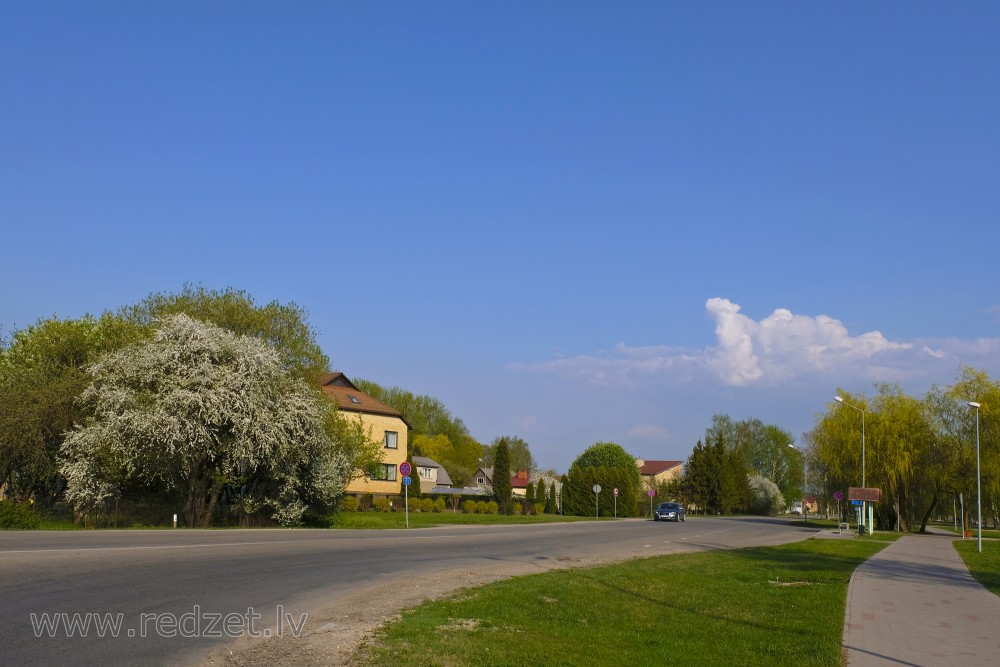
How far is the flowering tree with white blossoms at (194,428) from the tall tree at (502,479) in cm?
3533

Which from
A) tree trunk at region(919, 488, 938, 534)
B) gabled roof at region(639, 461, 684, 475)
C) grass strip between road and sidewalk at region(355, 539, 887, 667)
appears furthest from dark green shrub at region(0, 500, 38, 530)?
gabled roof at region(639, 461, 684, 475)

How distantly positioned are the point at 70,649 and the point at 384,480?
199ft

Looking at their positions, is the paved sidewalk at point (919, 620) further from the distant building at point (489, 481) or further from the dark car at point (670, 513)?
the distant building at point (489, 481)

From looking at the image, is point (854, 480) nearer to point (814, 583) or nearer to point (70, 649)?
point (814, 583)

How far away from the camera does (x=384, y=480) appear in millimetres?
68188

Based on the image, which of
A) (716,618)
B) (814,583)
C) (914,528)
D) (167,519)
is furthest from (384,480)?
(716,618)

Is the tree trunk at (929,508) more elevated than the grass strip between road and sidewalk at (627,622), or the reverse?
the grass strip between road and sidewalk at (627,622)

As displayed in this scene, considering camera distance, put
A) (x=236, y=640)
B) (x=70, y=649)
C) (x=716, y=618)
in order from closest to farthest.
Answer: (x=70, y=649)
(x=236, y=640)
(x=716, y=618)

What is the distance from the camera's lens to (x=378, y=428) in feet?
226

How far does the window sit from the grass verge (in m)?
43.0

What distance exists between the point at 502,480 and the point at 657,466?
3768 inches

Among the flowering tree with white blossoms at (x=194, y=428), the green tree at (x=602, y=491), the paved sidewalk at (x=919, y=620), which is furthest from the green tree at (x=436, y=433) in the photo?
the paved sidewalk at (x=919, y=620)

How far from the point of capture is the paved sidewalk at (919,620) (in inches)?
373

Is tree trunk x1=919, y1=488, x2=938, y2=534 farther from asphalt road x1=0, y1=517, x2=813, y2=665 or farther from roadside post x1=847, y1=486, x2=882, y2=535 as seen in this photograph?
asphalt road x1=0, y1=517, x2=813, y2=665
